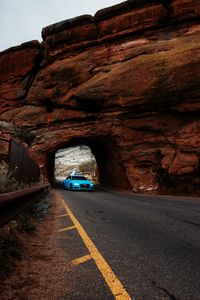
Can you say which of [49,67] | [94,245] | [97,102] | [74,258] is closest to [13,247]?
[74,258]

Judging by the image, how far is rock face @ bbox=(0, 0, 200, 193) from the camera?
79.7ft

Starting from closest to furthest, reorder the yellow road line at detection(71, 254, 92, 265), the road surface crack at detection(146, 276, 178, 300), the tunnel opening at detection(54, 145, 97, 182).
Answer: the road surface crack at detection(146, 276, 178, 300)
the yellow road line at detection(71, 254, 92, 265)
the tunnel opening at detection(54, 145, 97, 182)

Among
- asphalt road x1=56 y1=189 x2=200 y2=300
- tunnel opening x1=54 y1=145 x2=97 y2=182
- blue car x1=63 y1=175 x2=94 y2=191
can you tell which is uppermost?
tunnel opening x1=54 y1=145 x2=97 y2=182

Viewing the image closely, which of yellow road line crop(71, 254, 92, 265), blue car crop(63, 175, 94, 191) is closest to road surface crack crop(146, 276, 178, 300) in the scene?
yellow road line crop(71, 254, 92, 265)

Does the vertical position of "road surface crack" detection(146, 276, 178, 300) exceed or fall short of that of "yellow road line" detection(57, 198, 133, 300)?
it falls short

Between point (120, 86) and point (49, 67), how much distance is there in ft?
31.2

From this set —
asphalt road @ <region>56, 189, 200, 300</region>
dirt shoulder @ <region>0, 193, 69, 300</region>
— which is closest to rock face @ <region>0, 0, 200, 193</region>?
asphalt road @ <region>56, 189, 200, 300</region>

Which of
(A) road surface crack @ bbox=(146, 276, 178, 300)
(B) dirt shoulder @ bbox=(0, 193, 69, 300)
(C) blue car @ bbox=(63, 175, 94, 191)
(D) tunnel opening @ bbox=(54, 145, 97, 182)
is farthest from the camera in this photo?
(D) tunnel opening @ bbox=(54, 145, 97, 182)

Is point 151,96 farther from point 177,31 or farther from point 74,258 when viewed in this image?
point 74,258

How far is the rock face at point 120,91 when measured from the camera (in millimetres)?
24281

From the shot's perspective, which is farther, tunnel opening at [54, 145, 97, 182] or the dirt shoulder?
tunnel opening at [54, 145, 97, 182]

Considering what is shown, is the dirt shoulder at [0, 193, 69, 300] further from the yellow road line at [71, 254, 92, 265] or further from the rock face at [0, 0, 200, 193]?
the rock face at [0, 0, 200, 193]

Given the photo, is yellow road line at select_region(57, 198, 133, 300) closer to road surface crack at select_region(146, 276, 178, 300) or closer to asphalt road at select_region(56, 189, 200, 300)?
asphalt road at select_region(56, 189, 200, 300)

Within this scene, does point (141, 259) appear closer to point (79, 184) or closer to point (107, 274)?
point (107, 274)
